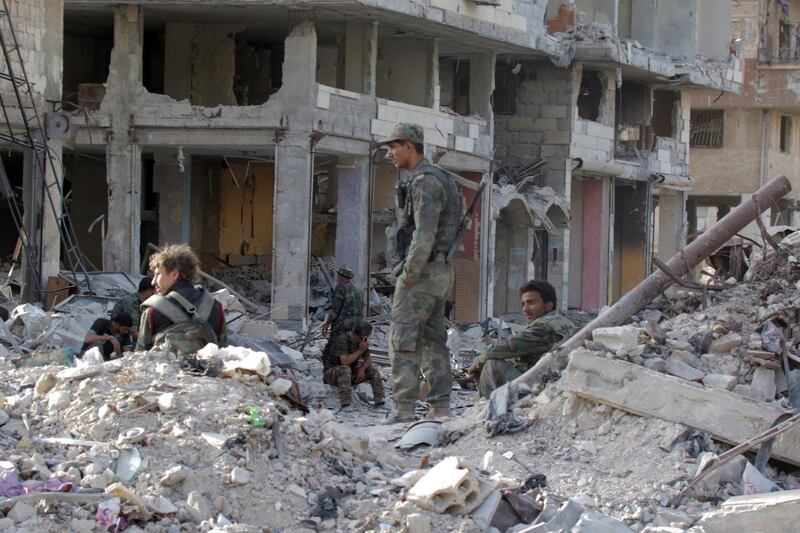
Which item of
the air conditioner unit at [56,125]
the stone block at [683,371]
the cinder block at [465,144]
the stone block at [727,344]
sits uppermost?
the cinder block at [465,144]

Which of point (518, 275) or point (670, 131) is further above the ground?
point (670, 131)

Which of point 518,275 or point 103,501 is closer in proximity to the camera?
point 103,501

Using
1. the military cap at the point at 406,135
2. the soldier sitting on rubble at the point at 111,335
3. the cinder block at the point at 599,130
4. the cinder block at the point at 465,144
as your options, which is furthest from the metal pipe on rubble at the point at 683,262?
the cinder block at the point at 599,130

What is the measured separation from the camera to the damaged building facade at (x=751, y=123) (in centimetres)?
3716

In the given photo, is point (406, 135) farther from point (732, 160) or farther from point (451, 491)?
point (732, 160)

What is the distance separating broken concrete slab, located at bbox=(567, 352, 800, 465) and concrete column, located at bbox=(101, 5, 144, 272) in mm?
13872

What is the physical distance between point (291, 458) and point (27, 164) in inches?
425

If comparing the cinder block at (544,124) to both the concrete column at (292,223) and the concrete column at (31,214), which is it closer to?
the concrete column at (292,223)

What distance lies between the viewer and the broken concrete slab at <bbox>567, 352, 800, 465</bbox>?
22.0 ft

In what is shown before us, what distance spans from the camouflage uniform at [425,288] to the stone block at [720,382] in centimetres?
207

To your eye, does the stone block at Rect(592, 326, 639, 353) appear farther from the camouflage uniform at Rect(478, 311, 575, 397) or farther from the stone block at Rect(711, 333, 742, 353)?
the camouflage uniform at Rect(478, 311, 575, 397)

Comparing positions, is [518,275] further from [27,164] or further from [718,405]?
[718,405]

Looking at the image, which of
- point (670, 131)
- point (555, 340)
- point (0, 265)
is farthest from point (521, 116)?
point (555, 340)

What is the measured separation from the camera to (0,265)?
69.4 ft
